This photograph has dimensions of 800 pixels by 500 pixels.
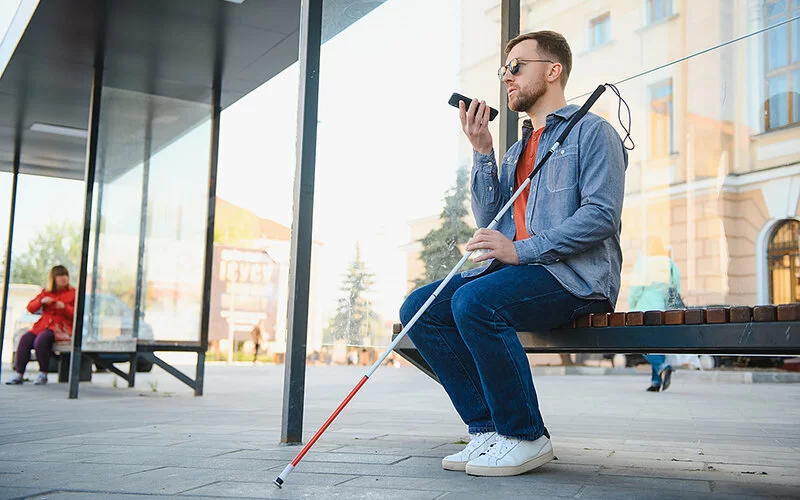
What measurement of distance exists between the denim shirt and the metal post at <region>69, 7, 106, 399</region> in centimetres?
544

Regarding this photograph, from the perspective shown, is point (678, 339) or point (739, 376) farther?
point (739, 376)

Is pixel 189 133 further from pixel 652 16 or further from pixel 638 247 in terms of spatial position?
pixel 638 247

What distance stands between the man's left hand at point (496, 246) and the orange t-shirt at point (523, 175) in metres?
0.27

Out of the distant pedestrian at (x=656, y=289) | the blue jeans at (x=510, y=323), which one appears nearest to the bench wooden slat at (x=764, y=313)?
the blue jeans at (x=510, y=323)

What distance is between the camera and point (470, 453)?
293 cm

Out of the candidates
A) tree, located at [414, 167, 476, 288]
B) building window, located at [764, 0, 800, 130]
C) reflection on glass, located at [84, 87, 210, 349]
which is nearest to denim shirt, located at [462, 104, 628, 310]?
tree, located at [414, 167, 476, 288]

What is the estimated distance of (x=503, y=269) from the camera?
2.85 m

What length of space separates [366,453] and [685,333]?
1.51m

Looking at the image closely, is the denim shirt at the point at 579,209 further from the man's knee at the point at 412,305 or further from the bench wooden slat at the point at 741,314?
the bench wooden slat at the point at 741,314

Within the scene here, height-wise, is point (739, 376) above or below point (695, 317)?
below

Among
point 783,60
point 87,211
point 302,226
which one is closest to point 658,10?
point 783,60

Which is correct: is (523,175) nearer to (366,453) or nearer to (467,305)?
(467,305)

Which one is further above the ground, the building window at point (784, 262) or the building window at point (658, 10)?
the building window at point (658, 10)

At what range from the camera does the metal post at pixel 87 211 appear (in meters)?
7.47
